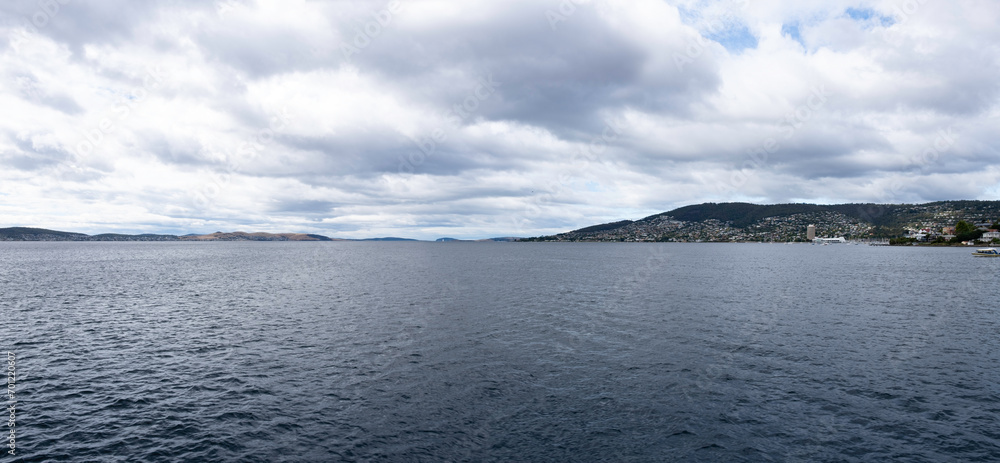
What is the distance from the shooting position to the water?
22.5 m

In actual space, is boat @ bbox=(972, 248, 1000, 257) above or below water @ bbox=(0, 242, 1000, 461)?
above

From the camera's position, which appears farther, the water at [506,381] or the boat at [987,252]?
the boat at [987,252]

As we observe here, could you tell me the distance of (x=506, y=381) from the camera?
31234 mm

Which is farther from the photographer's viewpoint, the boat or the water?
the boat

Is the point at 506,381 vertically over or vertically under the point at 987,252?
under

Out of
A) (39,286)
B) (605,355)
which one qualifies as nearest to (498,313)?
(605,355)

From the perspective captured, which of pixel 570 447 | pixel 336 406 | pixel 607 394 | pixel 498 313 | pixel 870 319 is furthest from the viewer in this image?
pixel 498 313

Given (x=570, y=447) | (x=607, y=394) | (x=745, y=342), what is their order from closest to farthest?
(x=570, y=447), (x=607, y=394), (x=745, y=342)

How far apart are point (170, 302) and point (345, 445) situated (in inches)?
2280

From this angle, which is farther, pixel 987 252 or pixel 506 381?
pixel 987 252

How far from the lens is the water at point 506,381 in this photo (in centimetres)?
2250

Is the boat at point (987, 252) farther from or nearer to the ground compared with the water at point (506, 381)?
farther from the ground

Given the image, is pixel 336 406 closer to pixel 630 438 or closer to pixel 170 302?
pixel 630 438

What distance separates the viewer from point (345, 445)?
881 inches
